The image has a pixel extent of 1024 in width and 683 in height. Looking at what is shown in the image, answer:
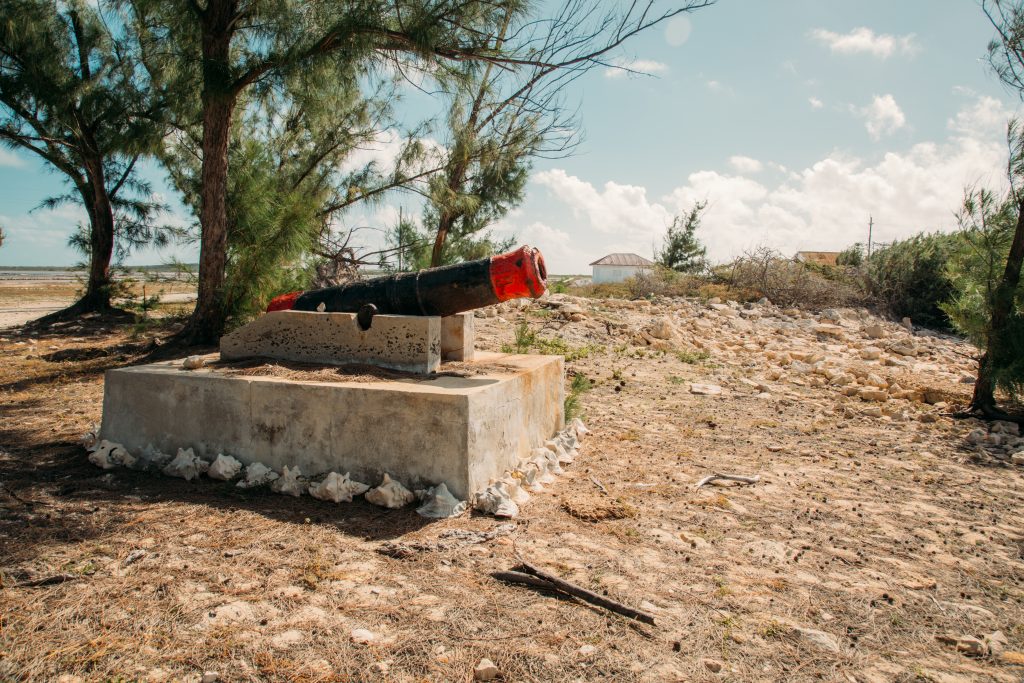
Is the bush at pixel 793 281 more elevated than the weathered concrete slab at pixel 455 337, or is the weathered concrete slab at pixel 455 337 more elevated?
the bush at pixel 793 281

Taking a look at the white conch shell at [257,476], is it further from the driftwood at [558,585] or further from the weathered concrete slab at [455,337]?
the driftwood at [558,585]

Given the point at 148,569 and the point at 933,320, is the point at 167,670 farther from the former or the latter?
the point at 933,320

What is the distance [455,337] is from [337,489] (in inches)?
55.6

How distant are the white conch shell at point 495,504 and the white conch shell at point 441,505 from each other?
0.28ft

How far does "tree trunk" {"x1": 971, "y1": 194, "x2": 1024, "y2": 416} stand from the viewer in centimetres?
636

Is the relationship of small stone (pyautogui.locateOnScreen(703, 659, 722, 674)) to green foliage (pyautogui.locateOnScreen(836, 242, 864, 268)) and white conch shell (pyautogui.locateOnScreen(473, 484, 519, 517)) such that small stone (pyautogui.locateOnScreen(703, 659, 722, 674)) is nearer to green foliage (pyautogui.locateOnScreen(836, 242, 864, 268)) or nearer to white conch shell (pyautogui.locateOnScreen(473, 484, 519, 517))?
white conch shell (pyautogui.locateOnScreen(473, 484, 519, 517))

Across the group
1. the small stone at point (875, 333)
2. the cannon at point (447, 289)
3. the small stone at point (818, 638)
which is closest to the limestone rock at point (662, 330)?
the small stone at point (875, 333)

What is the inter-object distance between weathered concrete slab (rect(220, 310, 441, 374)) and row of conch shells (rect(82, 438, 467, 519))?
775 millimetres

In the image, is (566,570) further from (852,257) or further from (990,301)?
(852,257)

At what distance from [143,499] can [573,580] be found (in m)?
2.29

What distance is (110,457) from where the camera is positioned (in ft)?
13.1

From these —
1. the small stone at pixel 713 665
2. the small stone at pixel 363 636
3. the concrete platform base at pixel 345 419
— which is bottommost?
the small stone at pixel 363 636

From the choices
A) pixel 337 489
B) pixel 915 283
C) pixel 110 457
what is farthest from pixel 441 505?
pixel 915 283

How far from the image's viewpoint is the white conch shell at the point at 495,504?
10.8 feet
